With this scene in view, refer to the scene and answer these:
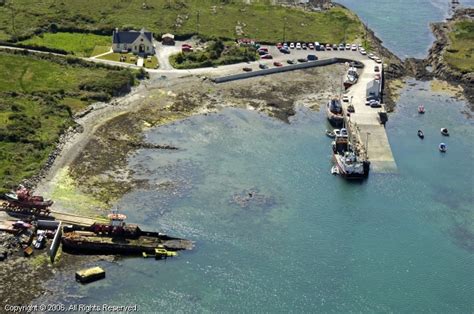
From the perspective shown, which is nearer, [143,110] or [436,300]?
[436,300]

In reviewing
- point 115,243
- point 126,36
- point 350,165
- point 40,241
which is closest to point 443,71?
point 350,165

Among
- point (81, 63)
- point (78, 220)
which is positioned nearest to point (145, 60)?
point (81, 63)

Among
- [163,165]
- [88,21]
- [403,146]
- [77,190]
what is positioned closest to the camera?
[77,190]

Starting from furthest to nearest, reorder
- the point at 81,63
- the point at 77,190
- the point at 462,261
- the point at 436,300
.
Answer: the point at 81,63 → the point at 77,190 → the point at 462,261 → the point at 436,300

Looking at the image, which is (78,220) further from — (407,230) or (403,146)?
(403,146)

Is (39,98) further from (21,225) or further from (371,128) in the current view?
(371,128)

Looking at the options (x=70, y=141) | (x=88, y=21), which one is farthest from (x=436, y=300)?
(x=88, y=21)

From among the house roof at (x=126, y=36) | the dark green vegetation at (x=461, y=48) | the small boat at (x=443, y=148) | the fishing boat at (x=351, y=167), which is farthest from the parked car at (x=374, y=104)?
the house roof at (x=126, y=36)

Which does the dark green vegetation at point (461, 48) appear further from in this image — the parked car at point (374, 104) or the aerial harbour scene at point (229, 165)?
the parked car at point (374, 104)
